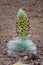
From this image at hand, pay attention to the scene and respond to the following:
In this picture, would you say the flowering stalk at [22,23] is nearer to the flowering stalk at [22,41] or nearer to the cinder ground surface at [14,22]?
the flowering stalk at [22,41]

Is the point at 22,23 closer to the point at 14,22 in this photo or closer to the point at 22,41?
the point at 22,41

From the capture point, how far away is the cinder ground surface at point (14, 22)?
5106 mm

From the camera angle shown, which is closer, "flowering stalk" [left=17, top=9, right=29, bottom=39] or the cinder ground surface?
"flowering stalk" [left=17, top=9, right=29, bottom=39]

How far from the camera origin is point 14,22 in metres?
6.61

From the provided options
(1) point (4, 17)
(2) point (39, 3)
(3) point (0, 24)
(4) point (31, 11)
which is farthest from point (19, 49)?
(2) point (39, 3)

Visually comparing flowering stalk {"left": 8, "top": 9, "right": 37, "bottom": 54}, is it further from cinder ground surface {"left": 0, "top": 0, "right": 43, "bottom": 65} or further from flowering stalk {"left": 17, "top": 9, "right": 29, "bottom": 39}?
cinder ground surface {"left": 0, "top": 0, "right": 43, "bottom": 65}

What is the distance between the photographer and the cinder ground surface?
511 centimetres

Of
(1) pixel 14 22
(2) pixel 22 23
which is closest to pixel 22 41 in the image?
(2) pixel 22 23

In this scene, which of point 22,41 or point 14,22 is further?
point 14,22

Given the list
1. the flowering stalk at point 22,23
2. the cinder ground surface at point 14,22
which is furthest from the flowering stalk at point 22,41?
the cinder ground surface at point 14,22

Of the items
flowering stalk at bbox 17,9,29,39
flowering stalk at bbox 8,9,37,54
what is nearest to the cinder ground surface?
flowering stalk at bbox 8,9,37,54

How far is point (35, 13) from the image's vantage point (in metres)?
7.22

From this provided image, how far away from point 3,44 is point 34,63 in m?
0.93

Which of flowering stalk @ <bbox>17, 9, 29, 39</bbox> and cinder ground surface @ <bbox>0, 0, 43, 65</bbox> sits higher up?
flowering stalk @ <bbox>17, 9, 29, 39</bbox>
